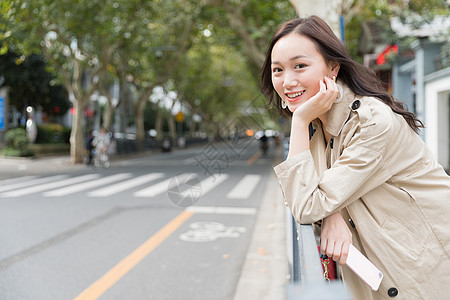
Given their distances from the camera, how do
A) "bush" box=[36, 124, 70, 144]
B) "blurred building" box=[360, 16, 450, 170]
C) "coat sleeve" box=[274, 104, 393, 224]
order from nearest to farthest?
"coat sleeve" box=[274, 104, 393, 224], "blurred building" box=[360, 16, 450, 170], "bush" box=[36, 124, 70, 144]

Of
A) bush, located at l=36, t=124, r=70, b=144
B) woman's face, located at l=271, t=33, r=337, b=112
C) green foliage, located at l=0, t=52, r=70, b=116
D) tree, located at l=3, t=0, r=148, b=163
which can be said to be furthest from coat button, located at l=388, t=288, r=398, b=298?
bush, located at l=36, t=124, r=70, b=144

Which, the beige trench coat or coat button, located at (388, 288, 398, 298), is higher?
the beige trench coat

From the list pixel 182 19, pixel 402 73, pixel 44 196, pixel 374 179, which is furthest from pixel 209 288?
pixel 182 19

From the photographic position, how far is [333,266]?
164 cm

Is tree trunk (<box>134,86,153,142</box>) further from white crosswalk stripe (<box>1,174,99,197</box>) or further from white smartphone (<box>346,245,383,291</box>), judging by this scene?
white smartphone (<box>346,245,383,291</box>)

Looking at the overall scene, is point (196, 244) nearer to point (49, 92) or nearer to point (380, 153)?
point (380, 153)

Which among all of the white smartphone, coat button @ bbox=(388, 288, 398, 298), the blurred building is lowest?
coat button @ bbox=(388, 288, 398, 298)

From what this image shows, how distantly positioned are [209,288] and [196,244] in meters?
1.63

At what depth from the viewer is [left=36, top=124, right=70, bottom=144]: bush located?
89.2 feet

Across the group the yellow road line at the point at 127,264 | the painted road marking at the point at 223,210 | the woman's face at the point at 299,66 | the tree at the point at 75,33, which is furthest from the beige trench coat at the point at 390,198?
the tree at the point at 75,33

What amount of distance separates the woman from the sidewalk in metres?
2.63

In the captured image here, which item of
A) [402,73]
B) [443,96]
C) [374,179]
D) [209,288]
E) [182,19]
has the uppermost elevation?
[182,19]

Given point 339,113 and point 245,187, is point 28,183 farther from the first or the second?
point 339,113

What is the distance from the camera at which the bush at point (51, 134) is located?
27.2 m
